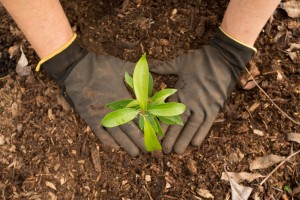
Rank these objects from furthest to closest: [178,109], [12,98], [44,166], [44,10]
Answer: [12,98] < [44,166] < [44,10] < [178,109]

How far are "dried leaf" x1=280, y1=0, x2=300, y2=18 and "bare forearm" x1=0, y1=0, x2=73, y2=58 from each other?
3.44 ft

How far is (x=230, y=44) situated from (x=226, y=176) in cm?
57

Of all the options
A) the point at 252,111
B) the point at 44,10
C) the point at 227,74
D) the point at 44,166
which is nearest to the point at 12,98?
the point at 44,166

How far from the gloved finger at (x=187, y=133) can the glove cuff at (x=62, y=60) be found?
57 centimetres

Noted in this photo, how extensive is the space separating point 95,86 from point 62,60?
182 millimetres

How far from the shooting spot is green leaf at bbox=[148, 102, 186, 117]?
1.12 meters

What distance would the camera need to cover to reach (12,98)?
1619mm

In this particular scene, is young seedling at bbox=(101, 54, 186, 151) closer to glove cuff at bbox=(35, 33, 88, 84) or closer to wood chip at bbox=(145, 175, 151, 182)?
wood chip at bbox=(145, 175, 151, 182)

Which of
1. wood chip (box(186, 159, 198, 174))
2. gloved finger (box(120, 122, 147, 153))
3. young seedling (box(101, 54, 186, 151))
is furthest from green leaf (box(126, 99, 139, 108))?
wood chip (box(186, 159, 198, 174))

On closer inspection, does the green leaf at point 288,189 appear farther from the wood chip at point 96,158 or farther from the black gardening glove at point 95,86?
the wood chip at point 96,158

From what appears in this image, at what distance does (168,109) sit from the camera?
1125 mm

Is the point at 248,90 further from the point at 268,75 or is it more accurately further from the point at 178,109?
the point at 178,109

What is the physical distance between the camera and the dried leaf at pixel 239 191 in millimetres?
1388

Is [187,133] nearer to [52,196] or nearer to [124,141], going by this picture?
[124,141]
